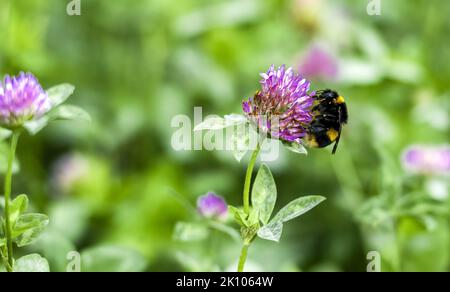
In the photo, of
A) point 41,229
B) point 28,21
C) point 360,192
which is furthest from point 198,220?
point 28,21

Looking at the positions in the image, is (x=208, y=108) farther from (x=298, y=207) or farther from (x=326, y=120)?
(x=298, y=207)

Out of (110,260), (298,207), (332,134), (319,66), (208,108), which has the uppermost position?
(319,66)

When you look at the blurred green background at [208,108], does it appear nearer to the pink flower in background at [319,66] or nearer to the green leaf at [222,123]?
the pink flower in background at [319,66]

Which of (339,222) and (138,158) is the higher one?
(138,158)

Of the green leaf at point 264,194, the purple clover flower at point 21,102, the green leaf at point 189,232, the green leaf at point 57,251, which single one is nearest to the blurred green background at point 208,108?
the green leaf at point 189,232

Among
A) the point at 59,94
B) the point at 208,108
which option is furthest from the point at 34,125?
the point at 208,108

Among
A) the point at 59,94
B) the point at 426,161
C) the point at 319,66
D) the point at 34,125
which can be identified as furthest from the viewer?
the point at 319,66

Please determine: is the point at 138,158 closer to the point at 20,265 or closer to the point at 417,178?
the point at 417,178

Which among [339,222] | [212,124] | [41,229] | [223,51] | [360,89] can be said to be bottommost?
[339,222]
